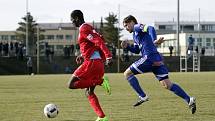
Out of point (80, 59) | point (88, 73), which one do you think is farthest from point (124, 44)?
point (88, 73)

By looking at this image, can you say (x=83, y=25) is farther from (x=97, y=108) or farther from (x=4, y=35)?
(x=4, y=35)

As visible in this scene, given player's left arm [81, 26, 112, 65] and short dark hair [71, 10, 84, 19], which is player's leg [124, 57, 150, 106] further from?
short dark hair [71, 10, 84, 19]

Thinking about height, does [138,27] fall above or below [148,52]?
above

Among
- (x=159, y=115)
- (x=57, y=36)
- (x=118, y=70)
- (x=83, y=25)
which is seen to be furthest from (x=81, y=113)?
(x=57, y=36)

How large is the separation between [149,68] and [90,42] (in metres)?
2.64

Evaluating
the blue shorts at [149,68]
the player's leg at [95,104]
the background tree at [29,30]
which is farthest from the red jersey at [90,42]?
the background tree at [29,30]

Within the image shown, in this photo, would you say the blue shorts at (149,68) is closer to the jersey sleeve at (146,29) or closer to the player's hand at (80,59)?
the jersey sleeve at (146,29)

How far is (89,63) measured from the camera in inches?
409

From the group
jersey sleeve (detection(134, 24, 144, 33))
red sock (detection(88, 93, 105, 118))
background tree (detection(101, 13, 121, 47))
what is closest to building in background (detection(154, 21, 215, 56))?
background tree (detection(101, 13, 121, 47))

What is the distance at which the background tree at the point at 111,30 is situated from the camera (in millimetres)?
92500

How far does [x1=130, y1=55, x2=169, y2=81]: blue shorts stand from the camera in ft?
40.7

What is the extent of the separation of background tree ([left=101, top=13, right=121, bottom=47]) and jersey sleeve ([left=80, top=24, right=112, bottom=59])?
264 feet

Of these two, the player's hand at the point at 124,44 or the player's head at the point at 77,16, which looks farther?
the player's hand at the point at 124,44

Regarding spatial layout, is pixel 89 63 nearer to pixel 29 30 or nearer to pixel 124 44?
pixel 124 44
